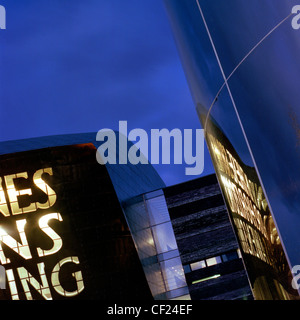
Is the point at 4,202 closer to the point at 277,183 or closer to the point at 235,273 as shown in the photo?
the point at 235,273

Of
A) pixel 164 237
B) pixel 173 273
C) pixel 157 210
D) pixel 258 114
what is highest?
pixel 157 210

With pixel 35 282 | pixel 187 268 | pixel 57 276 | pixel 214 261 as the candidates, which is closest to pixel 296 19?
pixel 57 276

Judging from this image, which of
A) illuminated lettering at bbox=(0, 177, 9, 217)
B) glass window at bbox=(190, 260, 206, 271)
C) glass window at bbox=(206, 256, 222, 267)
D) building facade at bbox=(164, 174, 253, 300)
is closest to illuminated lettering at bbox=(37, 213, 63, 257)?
illuminated lettering at bbox=(0, 177, 9, 217)

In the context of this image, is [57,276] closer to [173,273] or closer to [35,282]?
[35,282]

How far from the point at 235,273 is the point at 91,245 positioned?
11361 mm

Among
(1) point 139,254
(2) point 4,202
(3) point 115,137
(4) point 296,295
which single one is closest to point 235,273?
(1) point 139,254

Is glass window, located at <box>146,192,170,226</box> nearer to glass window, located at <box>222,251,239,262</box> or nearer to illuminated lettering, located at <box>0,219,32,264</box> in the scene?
glass window, located at <box>222,251,239,262</box>

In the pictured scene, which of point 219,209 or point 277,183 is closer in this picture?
point 277,183

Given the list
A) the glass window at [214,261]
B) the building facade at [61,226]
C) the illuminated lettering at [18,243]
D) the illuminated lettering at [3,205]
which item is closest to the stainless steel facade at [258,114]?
the building facade at [61,226]

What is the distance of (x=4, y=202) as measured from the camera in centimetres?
2936

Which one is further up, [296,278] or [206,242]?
[206,242]

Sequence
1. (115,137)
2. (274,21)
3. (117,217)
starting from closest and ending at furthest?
(274,21), (117,217), (115,137)

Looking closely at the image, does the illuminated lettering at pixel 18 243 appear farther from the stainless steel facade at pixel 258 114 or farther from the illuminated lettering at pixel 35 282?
the stainless steel facade at pixel 258 114

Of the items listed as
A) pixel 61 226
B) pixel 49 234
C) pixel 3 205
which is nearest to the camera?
pixel 3 205
